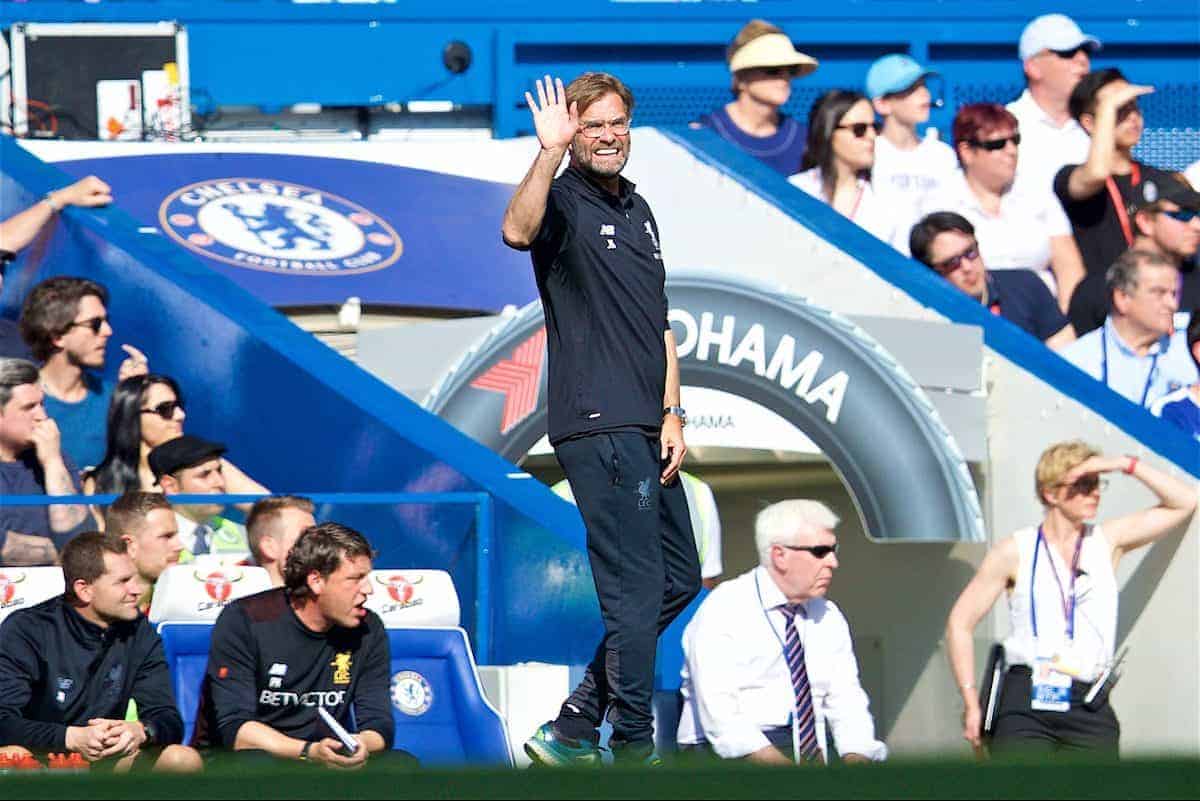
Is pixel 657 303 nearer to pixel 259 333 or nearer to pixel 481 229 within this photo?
pixel 259 333

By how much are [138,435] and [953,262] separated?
3551 millimetres

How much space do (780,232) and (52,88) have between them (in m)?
3.92

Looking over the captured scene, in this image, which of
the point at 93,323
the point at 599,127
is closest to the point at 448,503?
the point at 93,323

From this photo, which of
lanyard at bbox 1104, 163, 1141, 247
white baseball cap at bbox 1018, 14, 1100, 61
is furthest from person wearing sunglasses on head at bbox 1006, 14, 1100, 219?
lanyard at bbox 1104, 163, 1141, 247

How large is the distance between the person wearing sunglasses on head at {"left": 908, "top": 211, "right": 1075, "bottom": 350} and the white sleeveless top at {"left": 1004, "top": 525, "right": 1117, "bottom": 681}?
1.89 m

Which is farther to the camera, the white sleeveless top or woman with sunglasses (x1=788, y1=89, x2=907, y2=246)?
woman with sunglasses (x1=788, y1=89, x2=907, y2=246)

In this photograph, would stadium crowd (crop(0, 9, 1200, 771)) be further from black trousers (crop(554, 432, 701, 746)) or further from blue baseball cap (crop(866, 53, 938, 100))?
black trousers (crop(554, 432, 701, 746))

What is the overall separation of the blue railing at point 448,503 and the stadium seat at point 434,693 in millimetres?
357

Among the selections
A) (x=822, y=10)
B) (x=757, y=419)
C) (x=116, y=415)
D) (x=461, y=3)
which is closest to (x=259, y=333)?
(x=116, y=415)

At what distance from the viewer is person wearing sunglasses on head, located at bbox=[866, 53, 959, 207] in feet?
31.8

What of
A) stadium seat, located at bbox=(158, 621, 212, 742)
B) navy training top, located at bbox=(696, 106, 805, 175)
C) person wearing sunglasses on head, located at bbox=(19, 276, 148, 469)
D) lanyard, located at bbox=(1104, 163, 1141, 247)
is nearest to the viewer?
stadium seat, located at bbox=(158, 621, 212, 742)

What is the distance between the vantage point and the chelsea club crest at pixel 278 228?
9.16 meters

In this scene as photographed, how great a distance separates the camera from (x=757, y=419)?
8211 millimetres

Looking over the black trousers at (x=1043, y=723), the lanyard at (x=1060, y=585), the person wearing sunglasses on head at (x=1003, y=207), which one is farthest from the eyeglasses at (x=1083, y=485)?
the person wearing sunglasses on head at (x=1003, y=207)
